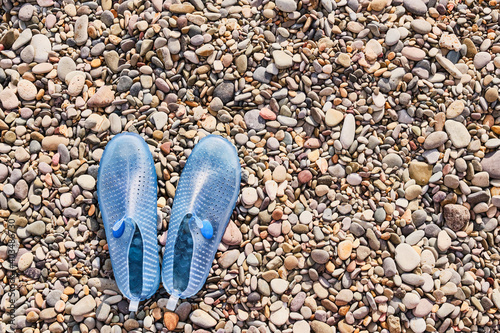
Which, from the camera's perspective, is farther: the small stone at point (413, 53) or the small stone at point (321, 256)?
the small stone at point (413, 53)

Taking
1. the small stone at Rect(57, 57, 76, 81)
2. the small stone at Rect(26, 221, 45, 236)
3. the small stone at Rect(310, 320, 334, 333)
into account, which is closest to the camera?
the small stone at Rect(310, 320, 334, 333)

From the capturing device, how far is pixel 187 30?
243 centimetres

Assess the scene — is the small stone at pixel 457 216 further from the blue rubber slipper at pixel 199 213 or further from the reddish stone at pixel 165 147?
the reddish stone at pixel 165 147

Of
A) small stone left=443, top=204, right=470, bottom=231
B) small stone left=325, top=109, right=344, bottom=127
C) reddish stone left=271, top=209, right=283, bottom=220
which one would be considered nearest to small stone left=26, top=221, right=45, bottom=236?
reddish stone left=271, top=209, right=283, bottom=220

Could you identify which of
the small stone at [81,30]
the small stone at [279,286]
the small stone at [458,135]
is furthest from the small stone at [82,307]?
the small stone at [458,135]

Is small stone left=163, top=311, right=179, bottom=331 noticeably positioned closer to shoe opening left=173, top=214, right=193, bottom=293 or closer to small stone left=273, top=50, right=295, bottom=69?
shoe opening left=173, top=214, right=193, bottom=293

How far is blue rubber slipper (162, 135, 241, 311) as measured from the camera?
2264mm

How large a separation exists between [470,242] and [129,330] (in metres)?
1.87

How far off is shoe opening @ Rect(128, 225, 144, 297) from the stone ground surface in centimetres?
13

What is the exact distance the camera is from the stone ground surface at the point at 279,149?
2303 millimetres

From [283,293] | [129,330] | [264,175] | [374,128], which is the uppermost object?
[374,128]

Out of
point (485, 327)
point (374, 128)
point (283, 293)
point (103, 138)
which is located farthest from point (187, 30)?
point (485, 327)

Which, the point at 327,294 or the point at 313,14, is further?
the point at 313,14

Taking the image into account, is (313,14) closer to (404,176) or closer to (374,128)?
(374,128)
